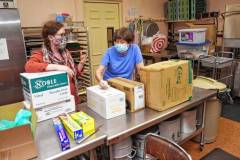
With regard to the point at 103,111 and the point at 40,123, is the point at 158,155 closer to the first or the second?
the point at 103,111

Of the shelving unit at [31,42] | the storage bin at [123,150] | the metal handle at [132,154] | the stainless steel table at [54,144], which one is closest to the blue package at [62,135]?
the stainless steel table at [54,144]

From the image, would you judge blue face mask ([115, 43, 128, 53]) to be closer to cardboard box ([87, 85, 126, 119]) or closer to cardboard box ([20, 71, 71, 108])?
cardboard box ([87, 85, 126, 119])

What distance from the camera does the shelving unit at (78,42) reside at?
2.98 meters

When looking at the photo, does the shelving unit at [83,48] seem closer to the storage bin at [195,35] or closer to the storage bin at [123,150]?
the storage bin at [195,35]

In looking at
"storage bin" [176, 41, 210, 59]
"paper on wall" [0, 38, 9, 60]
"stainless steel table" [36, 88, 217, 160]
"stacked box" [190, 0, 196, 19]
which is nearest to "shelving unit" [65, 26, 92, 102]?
"paper on wall" [0, 38, 9, 60]

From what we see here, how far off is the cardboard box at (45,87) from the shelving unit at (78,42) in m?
1.33

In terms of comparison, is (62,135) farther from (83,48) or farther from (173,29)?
(173,29)

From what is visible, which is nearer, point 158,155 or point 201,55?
point 158,155

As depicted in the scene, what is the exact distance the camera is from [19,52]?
2633mm

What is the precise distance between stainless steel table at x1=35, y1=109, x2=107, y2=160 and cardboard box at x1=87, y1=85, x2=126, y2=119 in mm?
202

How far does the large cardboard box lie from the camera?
162 cm

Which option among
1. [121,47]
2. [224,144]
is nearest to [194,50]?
[224,144]

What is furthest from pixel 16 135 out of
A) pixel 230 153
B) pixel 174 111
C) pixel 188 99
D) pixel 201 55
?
pixel 201 55

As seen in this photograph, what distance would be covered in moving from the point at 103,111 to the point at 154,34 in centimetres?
331
